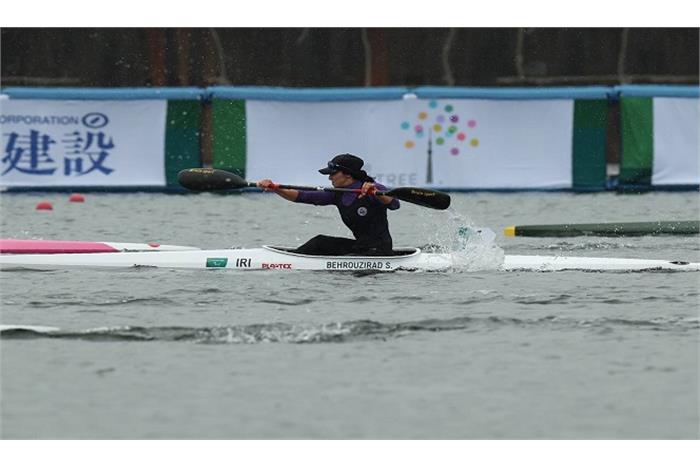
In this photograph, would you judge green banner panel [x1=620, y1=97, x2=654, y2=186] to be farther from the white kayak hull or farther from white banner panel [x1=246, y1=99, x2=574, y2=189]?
the white kayak hull

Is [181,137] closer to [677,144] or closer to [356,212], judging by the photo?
[677,144]

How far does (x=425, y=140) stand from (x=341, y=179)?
821 cm

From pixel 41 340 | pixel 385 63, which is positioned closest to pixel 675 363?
pixel 41 340

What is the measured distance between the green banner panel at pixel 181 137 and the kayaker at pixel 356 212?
8.39m

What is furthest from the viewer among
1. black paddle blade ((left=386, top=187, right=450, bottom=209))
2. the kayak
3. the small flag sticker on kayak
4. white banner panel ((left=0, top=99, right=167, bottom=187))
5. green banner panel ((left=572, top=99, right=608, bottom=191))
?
green banner panel ((left=572, top=99, right=608, bottom=191))

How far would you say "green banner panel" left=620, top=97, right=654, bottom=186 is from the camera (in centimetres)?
2323

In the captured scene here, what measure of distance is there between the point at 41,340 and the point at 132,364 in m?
1.08

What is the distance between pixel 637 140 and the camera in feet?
76.4

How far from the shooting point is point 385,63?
1122 inches

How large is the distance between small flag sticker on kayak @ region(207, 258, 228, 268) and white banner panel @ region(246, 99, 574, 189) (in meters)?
8.02

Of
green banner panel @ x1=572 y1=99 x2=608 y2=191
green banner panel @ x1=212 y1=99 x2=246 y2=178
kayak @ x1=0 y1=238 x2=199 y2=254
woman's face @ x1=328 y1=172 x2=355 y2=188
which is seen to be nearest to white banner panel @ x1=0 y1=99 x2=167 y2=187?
green banner panel @ x1=212 y1=99 x2=246 y2=178

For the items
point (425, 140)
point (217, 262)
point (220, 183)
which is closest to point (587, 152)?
point (425, 140)

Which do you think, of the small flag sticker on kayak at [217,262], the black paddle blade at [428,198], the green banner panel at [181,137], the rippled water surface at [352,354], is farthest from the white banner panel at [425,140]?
the small flag sticker on kayak at [217,262]

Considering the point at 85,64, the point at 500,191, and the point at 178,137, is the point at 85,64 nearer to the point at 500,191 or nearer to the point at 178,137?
the point at 178,137
